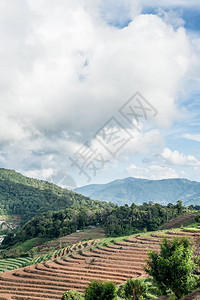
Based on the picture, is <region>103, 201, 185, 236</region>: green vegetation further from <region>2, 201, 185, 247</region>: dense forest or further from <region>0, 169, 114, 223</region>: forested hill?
<region>0, 169, 114, 223</region>: forested hill

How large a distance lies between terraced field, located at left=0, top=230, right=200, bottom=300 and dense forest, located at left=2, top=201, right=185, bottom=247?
1074 inches

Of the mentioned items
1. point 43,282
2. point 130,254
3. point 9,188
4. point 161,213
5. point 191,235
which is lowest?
point 43,282

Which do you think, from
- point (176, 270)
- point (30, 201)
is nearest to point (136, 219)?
point (176, 270)

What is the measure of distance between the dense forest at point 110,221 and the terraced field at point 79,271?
1074 inches

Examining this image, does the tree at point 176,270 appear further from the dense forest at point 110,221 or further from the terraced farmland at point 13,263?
the dense forest at point 110,221

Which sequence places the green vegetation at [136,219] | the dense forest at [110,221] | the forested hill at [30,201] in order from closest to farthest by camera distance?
the green vegetation at [136,219] → the dense forest at [110,221] → the forested hill at [30,201]

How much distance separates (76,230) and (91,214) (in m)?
8.95

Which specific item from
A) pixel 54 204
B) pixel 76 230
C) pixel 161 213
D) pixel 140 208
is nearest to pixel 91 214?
pixel 76 230

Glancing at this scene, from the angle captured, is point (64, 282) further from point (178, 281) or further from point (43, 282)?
point (178, 281)

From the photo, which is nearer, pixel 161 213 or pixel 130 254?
pixel 130 254

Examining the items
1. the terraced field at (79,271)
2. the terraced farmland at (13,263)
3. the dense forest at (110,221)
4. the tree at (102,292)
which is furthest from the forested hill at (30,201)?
the tree at (102,292)

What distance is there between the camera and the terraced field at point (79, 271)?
30203 millimetres

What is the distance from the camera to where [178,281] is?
51.3 ft

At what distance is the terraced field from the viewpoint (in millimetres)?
30203
